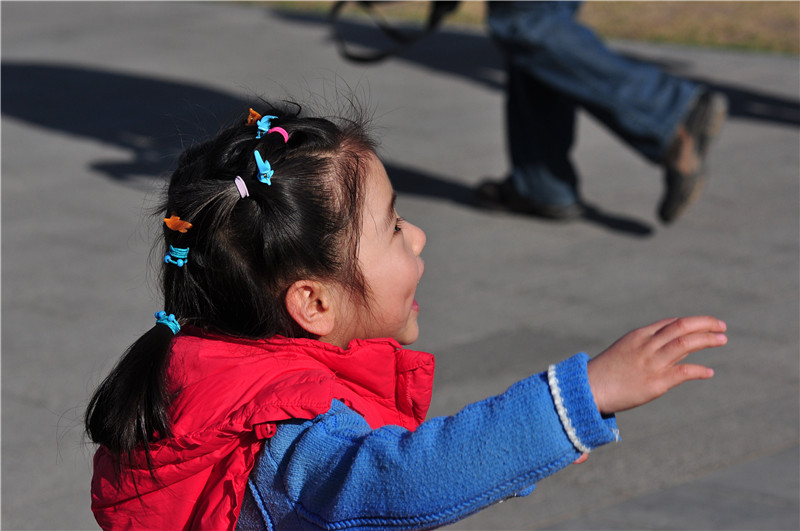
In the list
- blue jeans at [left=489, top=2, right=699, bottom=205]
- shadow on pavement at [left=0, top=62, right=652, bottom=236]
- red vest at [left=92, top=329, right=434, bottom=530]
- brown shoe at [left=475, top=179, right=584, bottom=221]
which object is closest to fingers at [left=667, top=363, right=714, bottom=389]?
red vest at [left=92, top=329, right=434, bottom=530]

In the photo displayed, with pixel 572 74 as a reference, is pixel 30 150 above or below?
below

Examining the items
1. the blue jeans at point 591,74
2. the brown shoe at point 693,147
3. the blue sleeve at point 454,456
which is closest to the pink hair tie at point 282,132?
the blue sleeve at point 454,456

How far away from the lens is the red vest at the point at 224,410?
1.35m

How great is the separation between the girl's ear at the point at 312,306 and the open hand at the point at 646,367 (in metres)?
0.44

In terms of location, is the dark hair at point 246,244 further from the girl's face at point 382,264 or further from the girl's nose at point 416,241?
the girl's nose at point 416,241

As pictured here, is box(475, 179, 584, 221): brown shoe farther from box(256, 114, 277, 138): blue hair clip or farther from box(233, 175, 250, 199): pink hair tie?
box(233, 175, 250, 199): pink hair tie

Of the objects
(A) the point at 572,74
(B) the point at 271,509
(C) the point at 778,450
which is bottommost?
(C) the point at 778,450

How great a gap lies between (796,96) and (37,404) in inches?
208

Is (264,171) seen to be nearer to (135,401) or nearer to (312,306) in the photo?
(312,306)

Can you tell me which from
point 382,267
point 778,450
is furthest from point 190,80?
point 382,267

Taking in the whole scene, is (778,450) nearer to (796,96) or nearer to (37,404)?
(37,404)

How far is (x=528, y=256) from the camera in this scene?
4289 millimetres

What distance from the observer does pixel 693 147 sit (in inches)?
166

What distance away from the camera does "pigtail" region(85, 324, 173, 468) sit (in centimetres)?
142
